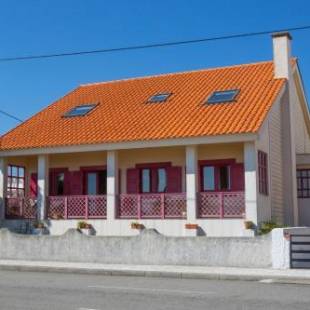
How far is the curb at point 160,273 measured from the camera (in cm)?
1540

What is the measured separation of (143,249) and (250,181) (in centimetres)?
423

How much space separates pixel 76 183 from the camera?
2514 centimetres

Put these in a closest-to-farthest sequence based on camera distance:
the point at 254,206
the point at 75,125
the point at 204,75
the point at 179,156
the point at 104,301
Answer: the point at 104,301, the point at 254,206, the point at 179,156, the point at 75,125, the point at 204,75

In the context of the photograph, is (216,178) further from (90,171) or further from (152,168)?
(90,171)

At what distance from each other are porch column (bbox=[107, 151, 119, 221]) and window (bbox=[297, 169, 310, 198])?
7.58m

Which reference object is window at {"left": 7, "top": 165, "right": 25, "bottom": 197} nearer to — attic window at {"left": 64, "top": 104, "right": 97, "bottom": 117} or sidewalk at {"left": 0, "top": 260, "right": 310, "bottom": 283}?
attic window at {"left": 64, "top": 104, "right": 97, "bottom": 117}

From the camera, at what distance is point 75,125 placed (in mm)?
25016

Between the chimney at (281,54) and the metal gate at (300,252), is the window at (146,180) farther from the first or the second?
the metal gate at (300,252)

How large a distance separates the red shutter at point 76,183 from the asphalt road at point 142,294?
8933 millimetres

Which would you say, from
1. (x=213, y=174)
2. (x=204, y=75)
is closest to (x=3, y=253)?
(x=213, y=174)

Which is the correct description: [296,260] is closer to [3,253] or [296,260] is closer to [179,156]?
[179,156]

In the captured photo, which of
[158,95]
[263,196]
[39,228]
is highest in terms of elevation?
[158,95]

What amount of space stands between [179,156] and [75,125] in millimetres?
4741

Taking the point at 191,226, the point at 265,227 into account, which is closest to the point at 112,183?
the point at 191,226
